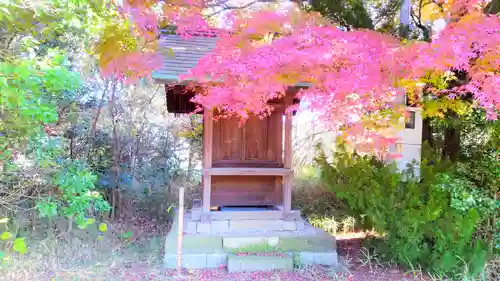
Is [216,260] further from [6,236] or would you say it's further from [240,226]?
[6,236]

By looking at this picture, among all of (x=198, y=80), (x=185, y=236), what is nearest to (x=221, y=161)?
(x=185, y=236)

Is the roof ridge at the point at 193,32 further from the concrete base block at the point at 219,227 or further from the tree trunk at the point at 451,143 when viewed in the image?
the tree trunk at the point at 451,143

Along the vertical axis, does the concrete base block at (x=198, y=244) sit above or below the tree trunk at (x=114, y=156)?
below

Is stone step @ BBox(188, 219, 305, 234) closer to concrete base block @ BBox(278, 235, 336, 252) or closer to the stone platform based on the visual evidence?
the stone platform

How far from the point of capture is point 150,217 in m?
7.76

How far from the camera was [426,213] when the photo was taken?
4324mm

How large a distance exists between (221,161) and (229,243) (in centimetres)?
127

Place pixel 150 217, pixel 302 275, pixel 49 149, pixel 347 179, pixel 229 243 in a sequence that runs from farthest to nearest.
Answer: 1. pixel 150 217
2. pixel 347 179
3. pixel 229 243
4. pixel 302 275
5. pixel 49 149

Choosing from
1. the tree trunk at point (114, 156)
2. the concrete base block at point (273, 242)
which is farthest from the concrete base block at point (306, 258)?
the tree trunk at point (114, 156)

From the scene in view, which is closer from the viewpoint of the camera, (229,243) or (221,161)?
(229,243)

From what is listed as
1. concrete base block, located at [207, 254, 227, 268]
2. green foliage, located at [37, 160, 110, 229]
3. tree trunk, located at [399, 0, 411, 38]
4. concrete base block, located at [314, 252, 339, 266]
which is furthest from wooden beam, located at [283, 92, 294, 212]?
green foliage, located at [37, 160, 110, 229]

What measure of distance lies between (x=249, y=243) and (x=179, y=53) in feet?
9.31

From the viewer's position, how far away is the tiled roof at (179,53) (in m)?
4.44

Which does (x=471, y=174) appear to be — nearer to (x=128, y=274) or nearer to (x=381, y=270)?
(x=381, y=270)
